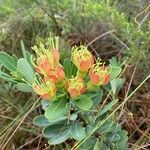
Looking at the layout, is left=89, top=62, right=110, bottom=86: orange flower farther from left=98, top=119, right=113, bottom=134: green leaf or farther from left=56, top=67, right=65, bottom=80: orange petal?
left=98, top=119, right=113, bottom=134: green leaf

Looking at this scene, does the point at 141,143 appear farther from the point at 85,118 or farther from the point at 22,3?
the point at 22,3

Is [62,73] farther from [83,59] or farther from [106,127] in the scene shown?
[106,127]

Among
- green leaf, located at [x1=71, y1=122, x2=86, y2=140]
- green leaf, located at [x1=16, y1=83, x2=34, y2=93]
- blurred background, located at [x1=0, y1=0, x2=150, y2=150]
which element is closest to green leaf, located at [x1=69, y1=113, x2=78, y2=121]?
green leaf, located at [x1=71, y1=122, x2=86, y2=140]

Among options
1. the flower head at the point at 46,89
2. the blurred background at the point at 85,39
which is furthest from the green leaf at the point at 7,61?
the blurred background at the point at 85,39

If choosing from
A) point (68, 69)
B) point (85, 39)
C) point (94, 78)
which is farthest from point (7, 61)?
point (85, 39)

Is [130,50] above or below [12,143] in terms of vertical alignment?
above

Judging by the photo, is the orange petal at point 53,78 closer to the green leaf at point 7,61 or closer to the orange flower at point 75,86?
the orange flower at point 75,86

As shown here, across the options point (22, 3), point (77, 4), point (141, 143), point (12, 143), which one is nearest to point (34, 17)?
point (22, 3)
